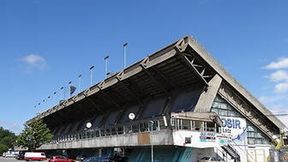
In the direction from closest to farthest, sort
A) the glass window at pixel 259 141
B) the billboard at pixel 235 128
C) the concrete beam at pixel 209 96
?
the concrete beam at pixel 209 96 < the billboard at pixel 235 128 < the glass window at pixel 259 141

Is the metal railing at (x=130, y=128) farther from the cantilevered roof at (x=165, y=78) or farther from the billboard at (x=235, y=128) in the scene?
the billboard at (x=235, y=128)

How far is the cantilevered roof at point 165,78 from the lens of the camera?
5897cm

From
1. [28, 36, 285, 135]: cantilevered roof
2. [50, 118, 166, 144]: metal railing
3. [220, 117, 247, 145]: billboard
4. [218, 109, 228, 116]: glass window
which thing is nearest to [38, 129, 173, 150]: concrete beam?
[50, 118, 166, 144]: metal railing

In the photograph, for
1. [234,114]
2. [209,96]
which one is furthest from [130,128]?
[234,114]

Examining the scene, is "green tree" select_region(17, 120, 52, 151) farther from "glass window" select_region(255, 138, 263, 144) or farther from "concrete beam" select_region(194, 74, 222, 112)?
"concrete beam" select_region(194, 74, 222, 112)

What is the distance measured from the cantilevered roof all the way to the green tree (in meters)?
30.4

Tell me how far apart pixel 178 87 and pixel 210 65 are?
8.43 metres

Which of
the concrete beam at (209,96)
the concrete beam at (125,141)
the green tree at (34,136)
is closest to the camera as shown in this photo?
the concrete beam at (125,141)

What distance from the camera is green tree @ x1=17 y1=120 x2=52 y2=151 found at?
114375mm

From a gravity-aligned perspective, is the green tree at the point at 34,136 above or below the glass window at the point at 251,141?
above

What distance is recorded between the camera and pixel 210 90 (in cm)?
6025

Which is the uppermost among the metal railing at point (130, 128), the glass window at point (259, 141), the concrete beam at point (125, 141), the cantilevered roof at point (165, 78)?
the cantilevered roof at point (165, 78)

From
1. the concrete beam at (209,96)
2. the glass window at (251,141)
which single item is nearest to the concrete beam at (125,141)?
the concrete beam at (209,96)

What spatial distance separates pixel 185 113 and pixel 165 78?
11.4 meters
